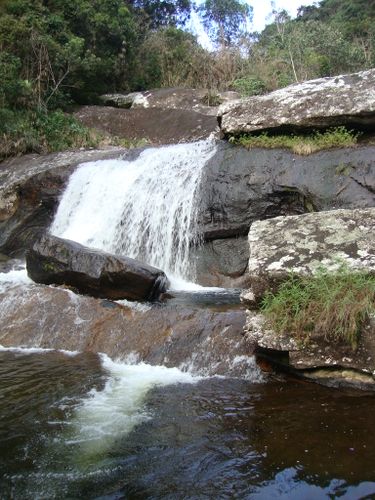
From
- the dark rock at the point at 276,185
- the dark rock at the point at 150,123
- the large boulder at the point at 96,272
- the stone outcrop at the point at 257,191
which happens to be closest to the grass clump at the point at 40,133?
the dark rock at the point at 150,123

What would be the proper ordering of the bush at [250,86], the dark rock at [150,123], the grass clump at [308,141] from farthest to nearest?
the bush at [250,86], the dark rock at [150,123], the grass clump at [308,141]

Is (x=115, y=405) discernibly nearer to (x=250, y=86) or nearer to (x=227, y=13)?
(x=250, y=86)

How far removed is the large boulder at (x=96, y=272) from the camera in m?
6.94

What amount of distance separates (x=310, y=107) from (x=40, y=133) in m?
8.26

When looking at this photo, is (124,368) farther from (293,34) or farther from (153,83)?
(293,34)

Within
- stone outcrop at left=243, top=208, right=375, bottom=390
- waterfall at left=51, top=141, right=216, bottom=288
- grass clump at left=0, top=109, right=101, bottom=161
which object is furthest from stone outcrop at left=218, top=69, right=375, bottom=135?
grass clump at left=0, top=109, right=101, bottom=161

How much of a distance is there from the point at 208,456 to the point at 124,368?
215 cm

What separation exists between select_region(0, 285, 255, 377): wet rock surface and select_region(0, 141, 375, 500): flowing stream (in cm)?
2

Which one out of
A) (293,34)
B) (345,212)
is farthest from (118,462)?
(293,34)

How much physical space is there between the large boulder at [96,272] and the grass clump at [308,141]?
134 inches

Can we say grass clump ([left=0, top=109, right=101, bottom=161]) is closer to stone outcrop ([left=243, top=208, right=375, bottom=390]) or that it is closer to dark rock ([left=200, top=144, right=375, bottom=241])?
dark rock ([left=200, top=144, right=375, bottom=241])

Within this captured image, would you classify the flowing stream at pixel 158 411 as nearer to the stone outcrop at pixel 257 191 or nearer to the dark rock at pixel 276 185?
the stone outcrop at pixel 257 191

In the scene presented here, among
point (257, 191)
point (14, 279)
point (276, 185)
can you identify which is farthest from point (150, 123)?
point (14, 279)

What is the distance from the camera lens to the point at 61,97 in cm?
1634
